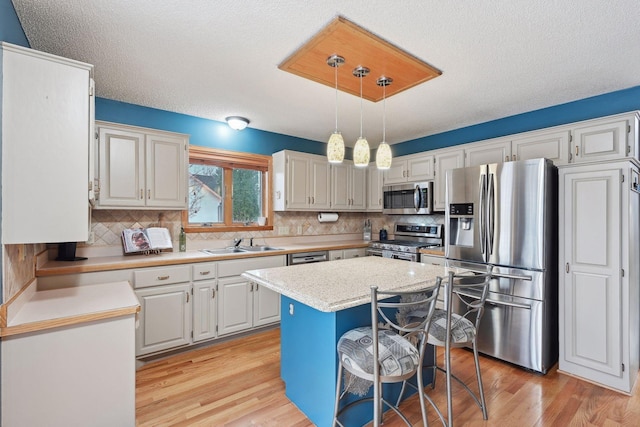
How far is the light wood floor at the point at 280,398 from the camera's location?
193cm

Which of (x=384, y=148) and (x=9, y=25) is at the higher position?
(x=9, y=25)

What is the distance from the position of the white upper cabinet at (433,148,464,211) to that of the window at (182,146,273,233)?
7.03ft

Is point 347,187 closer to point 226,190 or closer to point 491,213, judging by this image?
point 226,190

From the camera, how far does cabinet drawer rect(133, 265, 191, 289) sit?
8.50ft

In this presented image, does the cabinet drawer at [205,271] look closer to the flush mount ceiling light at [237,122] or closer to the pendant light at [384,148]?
the flush mount ceiling light at [237,122]

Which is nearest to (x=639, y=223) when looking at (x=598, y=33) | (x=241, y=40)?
(x=598, y=33)

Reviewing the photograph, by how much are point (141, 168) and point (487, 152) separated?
3.57 meters

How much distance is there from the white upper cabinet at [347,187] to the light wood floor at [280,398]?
7.82ft

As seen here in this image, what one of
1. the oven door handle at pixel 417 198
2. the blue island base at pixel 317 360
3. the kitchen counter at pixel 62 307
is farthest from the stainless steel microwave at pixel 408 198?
the kitchen counter at pixel 62 307

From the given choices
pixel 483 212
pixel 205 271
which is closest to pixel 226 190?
pixel 205 271

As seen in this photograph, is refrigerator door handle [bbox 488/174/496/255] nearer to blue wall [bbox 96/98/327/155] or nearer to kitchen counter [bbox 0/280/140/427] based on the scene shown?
blue wall [bbox 96/98/327/155]

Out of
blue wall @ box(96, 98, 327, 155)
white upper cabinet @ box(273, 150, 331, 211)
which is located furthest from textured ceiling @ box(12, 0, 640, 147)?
white upper cabinet @ box(273, 150, 331, 211)

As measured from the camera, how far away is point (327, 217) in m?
4.51

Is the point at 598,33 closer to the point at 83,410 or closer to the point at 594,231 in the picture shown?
the point at 594,231
